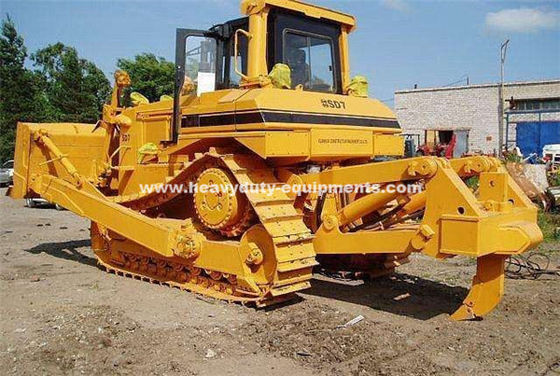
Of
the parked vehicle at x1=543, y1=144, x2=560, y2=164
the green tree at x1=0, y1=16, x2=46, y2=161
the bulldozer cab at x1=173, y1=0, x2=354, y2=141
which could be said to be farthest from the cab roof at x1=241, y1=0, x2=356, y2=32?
the green tree at x1=0, y1=16, x2=46, y2=161

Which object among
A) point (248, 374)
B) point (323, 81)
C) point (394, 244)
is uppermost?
point (323, 81)

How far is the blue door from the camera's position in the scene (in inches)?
1056

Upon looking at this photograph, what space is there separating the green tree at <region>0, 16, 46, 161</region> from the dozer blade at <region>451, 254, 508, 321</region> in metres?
32.4

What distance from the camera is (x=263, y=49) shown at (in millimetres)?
6320

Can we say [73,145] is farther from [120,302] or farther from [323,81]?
[323,81]

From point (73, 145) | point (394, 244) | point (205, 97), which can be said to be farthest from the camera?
point (73, 145)

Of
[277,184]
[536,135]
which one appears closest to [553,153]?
[536,135]

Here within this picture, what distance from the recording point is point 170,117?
7273mm

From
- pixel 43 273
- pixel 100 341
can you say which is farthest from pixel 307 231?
pixel 43 273

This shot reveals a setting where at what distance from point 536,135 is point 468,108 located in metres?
4.18

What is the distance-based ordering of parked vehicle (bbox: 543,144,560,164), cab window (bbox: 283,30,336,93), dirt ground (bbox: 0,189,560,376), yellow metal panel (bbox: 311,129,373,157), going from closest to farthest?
dirt ground (bbox: 0,189,560,376), yellow metal panel (bbox: 311,129,373,157), cab window (bbox: 283,30,336,93), parked vehicle (bbox: 543,144,560,164)

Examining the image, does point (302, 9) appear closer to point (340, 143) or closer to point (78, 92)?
point (340, 143)

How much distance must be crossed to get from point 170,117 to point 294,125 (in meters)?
2.13

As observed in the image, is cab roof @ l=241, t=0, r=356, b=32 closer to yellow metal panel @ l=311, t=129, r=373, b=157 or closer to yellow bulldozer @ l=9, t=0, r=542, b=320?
yellow bulldozer @ l=9, t=0, r=542, b=320
